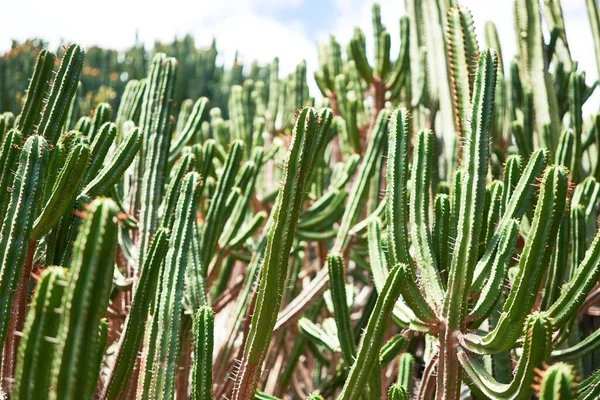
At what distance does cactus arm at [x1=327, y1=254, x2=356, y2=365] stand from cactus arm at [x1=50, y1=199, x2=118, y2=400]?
45.9 inches

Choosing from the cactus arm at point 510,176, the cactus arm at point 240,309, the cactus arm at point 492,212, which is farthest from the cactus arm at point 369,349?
the cactus arm at point 240,309

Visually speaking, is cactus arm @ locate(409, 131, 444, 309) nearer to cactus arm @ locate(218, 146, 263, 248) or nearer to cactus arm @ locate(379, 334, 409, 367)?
cactus arm @ locate(379, 334, 409, 367)

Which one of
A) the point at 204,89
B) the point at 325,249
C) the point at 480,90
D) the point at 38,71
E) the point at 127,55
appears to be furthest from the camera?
the point at 127,55

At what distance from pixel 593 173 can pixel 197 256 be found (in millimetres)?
1868

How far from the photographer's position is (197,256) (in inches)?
90.4

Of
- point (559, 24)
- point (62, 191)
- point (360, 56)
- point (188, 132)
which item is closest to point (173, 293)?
point (62, 191)

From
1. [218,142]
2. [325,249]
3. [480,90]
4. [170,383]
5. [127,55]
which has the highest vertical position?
[127,55]

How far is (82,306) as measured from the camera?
93cm

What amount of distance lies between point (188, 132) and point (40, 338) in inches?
A: 80.8

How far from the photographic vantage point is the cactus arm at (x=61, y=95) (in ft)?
6.30

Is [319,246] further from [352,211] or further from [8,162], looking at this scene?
[8,162]

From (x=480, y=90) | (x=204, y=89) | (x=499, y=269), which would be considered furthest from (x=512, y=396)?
(x=204, y=89)

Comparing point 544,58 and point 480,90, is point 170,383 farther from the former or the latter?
point 544,58

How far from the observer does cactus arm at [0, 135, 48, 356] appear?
140 centimetres
